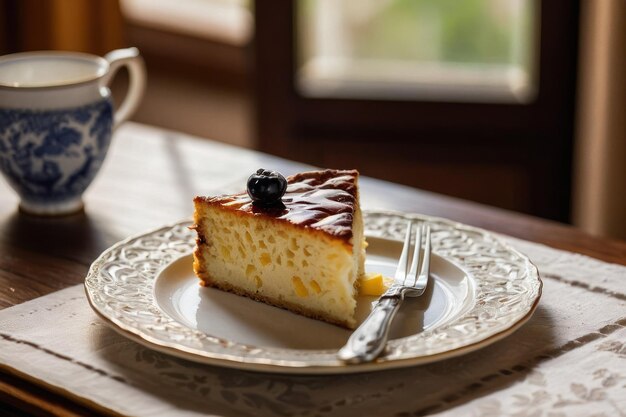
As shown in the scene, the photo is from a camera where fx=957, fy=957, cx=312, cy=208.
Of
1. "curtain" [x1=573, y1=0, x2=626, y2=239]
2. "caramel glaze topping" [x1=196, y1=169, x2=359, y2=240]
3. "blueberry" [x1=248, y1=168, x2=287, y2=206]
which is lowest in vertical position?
"curtain" [x1=573, y1=0, x2=626, y2=239]

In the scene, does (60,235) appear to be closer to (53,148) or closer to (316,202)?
(53,148)

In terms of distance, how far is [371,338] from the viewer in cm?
101

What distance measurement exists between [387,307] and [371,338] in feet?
0.30

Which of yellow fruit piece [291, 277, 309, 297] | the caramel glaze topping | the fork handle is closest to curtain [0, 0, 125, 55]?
the caramel glaze topping

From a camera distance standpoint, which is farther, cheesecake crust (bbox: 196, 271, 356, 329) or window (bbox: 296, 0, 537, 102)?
window (bbox: 296, 0, 537, 102)

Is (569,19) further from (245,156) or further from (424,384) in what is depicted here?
(424,384)

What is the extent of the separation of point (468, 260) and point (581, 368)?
0.97ft

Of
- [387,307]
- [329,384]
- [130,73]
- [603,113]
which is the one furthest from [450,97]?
[329,384]

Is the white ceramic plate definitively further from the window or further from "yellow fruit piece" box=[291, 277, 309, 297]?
the window

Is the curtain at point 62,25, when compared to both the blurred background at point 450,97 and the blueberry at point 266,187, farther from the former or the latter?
the blueberry at point 266,187

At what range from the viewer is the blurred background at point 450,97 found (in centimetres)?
278

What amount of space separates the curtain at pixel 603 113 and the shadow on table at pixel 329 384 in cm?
166

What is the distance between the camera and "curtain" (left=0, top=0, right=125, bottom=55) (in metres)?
3.60

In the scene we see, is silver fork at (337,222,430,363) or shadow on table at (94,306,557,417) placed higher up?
silver fork at (337,222,430,363)
